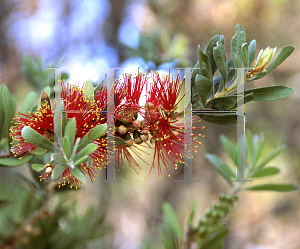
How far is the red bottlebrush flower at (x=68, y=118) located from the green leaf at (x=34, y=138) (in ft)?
0.20

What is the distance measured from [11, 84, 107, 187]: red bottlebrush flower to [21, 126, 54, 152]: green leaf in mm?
60

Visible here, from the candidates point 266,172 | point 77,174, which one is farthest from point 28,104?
point 266,172

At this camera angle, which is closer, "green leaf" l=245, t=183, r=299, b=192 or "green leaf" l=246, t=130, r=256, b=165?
"green leaf" l=245, t=183, r=299, b=192

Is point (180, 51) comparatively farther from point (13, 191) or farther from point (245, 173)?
point (13, 191)

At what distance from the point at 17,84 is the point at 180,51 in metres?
1.41

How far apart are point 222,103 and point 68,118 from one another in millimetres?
291

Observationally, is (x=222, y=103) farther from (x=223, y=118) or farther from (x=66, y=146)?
(x=66, y=146)

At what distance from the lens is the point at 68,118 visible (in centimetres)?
49

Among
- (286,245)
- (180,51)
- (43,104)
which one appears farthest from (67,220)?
(286,245)

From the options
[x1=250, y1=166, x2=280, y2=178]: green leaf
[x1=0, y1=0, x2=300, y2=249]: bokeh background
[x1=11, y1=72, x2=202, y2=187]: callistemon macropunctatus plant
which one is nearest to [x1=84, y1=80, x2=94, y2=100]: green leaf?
[x1=11, y1=72, x2=202, y2=187]: callistemon macropunctatus plant

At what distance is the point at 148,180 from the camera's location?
2.22 meters

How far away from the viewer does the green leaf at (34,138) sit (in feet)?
1.25

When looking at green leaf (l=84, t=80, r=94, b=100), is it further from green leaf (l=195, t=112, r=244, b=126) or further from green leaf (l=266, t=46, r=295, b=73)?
green leaf (l=266, t=46, r=295, b=73)

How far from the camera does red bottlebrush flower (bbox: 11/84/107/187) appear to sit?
46cm
